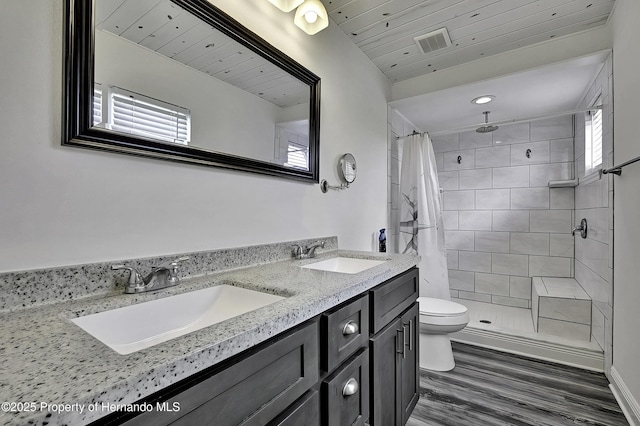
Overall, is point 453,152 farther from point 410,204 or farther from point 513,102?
point 410,204

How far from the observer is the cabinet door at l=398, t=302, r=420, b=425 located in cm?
143

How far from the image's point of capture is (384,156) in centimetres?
263

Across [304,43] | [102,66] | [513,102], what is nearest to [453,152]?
[513,102]

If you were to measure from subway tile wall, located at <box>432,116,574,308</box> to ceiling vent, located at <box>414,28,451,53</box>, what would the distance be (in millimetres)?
1566

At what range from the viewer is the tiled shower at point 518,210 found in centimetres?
248

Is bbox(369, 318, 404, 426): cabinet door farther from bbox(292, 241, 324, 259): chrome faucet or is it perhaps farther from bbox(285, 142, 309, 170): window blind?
bbox(285, 142, 309, 170): window blind

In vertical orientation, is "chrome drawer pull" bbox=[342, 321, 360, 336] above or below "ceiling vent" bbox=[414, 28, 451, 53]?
below

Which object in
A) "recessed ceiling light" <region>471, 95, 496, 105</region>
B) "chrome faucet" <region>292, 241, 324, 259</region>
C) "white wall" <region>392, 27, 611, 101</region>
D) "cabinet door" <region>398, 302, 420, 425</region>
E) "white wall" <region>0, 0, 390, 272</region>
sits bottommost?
"cabinet door" <region>398, 302, 420, 425</region>

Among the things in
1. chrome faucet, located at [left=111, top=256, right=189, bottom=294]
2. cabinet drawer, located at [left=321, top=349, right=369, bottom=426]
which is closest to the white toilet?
cabinet drawer, located at [left=321, top=349, right=369, bottom=426]

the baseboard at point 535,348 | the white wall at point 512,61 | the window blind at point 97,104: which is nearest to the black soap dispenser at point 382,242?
the baseboard at point 535,348

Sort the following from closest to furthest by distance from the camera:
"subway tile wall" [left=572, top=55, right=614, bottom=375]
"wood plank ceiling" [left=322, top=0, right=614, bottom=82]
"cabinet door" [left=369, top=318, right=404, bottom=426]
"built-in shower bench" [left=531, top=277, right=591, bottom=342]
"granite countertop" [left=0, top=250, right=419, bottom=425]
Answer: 1. "granite countertop" [left=0, top=250, right=419, bottom=425]
2. "cabinet door" [left=369, top=318, right=404, bottom=426]
3. "wood plank ceiling" [left=322, top=0, right=614, bottom=82]
4. "subway tile wall" [left=572, top=55, right=614, bottom=375]
5. "built-in shower bench" [left=531, top=277, right=591, bottom=342]

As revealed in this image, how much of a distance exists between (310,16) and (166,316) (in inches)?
60.1

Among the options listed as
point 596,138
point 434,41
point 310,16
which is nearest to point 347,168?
point 310,16

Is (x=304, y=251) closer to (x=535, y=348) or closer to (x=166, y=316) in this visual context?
(x=166, y=316)
